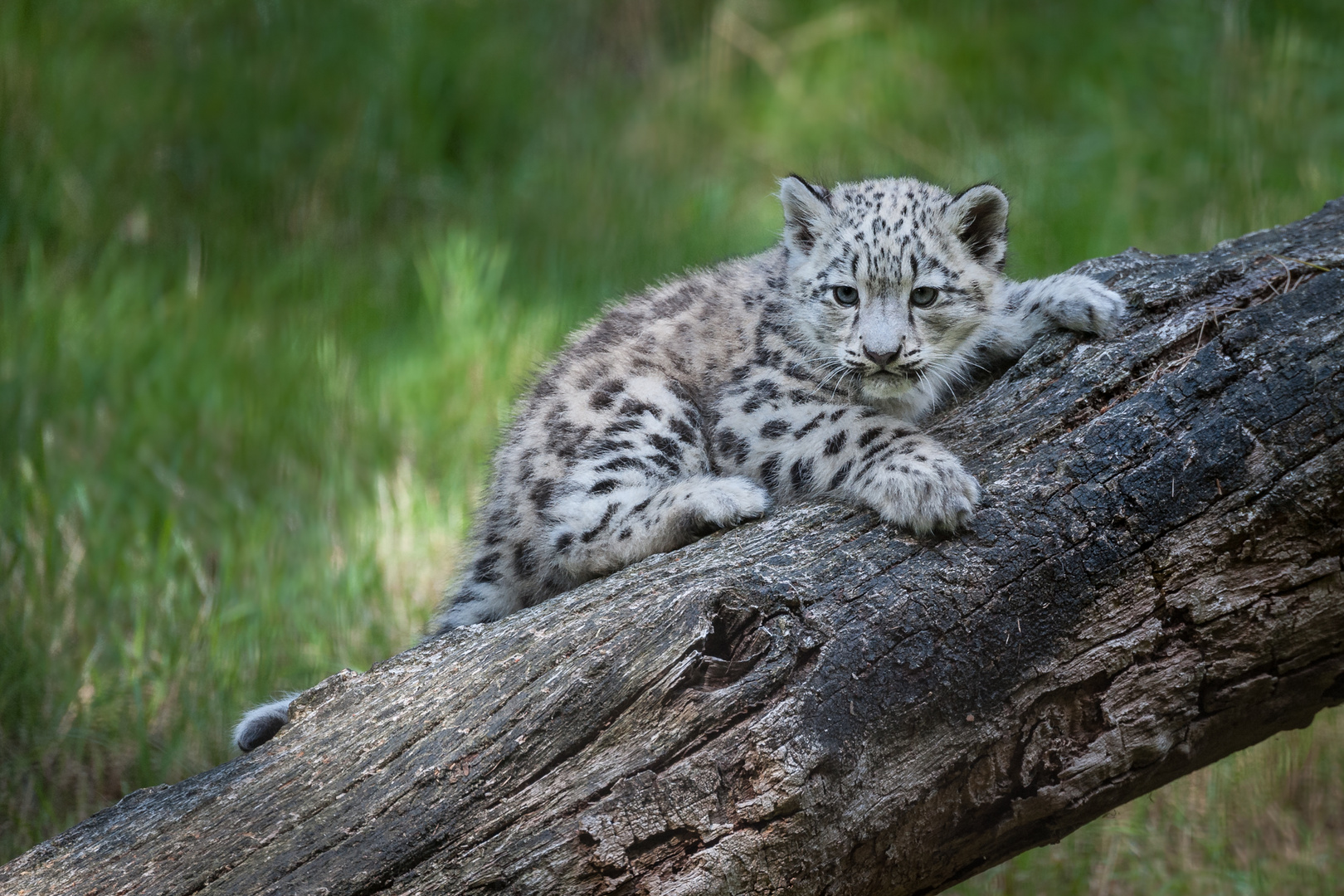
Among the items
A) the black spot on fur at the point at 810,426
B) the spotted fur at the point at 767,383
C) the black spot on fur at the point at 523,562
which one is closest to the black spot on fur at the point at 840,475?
the spotted fur at the point at 767,383

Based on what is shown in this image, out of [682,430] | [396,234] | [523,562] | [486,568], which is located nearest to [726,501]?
[682,430]

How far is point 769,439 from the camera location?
4.45 m

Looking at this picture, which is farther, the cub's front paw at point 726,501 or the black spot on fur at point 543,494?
the black spot on fur at point 543,494

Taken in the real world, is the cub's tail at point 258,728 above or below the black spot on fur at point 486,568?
below

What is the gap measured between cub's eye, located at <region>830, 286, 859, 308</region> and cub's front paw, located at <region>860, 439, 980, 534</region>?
95cm

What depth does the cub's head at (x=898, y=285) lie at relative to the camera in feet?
14.1

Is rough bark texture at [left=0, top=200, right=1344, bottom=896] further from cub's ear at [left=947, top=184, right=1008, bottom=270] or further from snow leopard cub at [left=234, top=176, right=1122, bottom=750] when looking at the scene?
cub's ear at [left=947, top=184, right=1008, bottom=270]

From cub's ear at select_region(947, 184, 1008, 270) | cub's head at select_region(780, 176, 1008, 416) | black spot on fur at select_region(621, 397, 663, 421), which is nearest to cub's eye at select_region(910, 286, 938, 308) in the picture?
cub's head at select_region(780, 176, 1008, 416)

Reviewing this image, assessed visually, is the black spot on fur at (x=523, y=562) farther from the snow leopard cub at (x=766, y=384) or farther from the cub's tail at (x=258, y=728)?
the cub's tail at (x=258, y=728)

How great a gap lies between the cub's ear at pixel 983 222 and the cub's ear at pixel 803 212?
48 centimetres

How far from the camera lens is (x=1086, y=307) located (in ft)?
12.8

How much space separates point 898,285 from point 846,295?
0.20 m

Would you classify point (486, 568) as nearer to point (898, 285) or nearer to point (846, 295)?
point (846, 295)

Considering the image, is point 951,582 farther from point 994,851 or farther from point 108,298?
point 108,298
